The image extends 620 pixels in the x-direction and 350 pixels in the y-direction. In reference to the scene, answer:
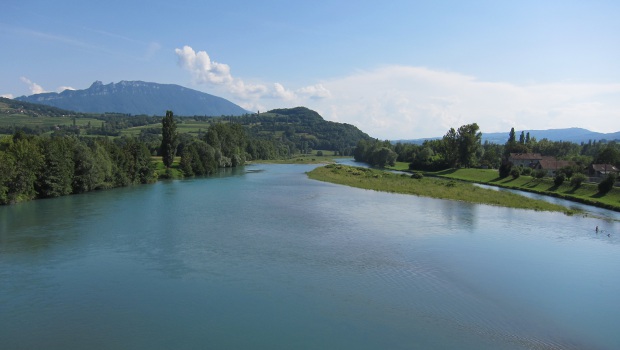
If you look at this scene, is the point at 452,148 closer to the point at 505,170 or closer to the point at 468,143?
the point at 468,143

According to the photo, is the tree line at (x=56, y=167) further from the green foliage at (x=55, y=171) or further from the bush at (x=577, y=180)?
the bush at (x=577, y=180)

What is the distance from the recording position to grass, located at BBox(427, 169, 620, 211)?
45.2 m

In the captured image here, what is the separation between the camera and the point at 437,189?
5397 cm

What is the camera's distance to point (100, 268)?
2089 centimetres

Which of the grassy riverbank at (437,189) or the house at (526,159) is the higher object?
the house at (526,159)

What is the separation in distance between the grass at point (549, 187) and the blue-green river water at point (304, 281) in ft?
40.4

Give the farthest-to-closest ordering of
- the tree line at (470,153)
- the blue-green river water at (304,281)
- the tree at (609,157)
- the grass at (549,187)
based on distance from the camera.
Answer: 1. the tree line at (470,153)
2. the tree at (609,157)
3. the grass at (549,187)
4. the blue-green river water at (304,281)

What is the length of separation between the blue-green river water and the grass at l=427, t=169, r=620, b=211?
12322mm

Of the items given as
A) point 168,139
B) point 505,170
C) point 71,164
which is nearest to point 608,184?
point 505,170

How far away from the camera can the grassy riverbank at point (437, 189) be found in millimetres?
43125

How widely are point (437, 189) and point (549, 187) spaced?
1519cm

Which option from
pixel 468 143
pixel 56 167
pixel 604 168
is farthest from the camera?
pixel 468 143

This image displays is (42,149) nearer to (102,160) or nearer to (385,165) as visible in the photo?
(102,160)

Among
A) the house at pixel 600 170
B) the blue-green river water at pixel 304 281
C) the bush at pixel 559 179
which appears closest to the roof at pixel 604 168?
the house at pixel 600 170
